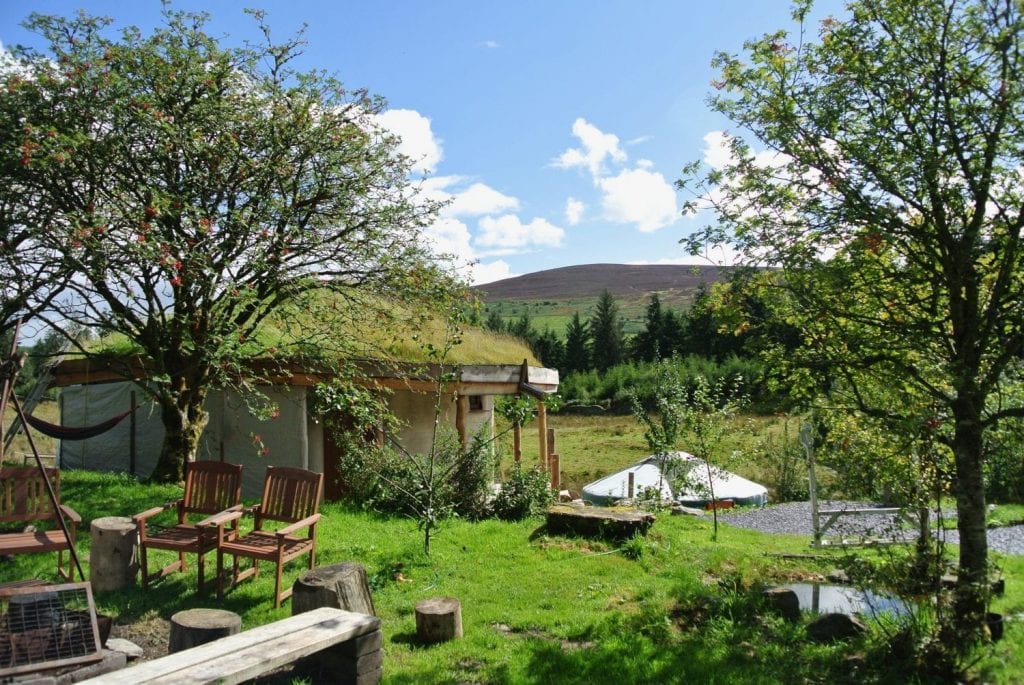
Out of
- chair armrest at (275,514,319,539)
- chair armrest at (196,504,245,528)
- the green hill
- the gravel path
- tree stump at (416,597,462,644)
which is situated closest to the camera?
tree stump at (416,597,462,644)

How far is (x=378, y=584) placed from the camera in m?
6.96

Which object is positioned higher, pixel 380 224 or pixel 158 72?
pixel 158 72

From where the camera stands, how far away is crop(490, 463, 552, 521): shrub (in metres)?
10.5

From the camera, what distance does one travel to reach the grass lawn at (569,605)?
5102mm

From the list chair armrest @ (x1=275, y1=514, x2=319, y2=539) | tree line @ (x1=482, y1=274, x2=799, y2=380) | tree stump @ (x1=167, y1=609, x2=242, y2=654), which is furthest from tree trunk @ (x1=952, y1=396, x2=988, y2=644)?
tree line @ (x1=482, y1=274, x2=799, y2=380)

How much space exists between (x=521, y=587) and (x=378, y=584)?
1.27 m

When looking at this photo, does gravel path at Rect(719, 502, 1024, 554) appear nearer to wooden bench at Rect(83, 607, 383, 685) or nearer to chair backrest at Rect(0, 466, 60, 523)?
wooden bench at Rect(83, 607, 383, 685)

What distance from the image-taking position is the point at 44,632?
4449 millimetres

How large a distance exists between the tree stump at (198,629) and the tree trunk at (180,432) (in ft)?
20.9

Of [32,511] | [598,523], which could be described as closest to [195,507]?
[32,511]

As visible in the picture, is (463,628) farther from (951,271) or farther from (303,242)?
(303,242)

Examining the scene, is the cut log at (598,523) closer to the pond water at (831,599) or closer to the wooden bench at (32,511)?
the pond water at (831,599)

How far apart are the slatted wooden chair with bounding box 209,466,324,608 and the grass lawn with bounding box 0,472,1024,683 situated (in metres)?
0.22

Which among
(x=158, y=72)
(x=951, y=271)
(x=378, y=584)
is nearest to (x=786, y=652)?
(x=951, y=271)
